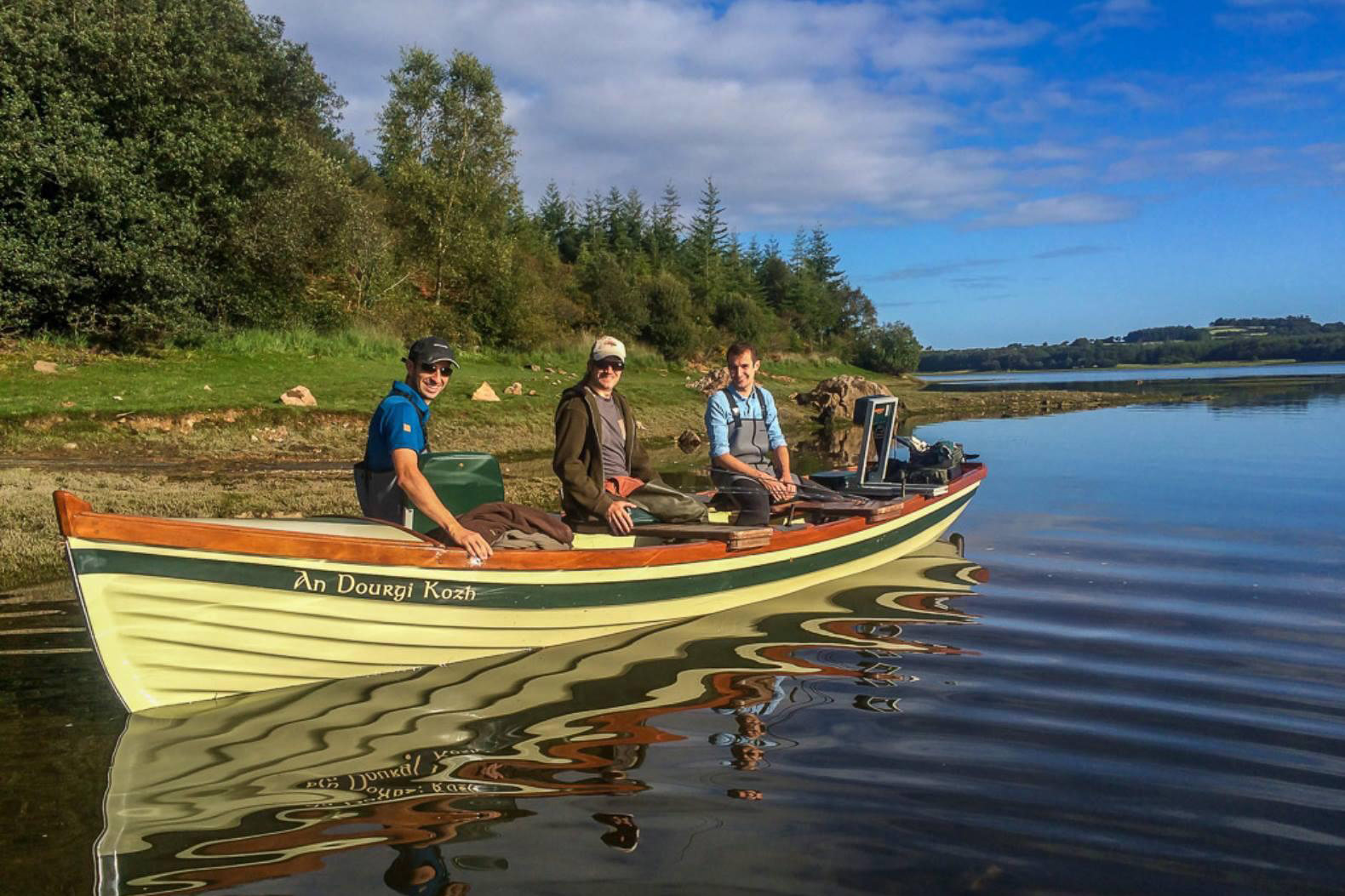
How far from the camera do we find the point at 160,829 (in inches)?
172

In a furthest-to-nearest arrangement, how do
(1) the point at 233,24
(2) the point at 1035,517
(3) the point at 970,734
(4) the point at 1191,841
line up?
1. (1) the point at 233,24
2. (2) the point at 1035,517
3. (3) the point at 970,734
4. (4) the point at 1191,841

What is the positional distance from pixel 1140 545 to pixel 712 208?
65788 millimetres

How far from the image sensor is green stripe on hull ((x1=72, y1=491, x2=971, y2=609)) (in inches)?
212

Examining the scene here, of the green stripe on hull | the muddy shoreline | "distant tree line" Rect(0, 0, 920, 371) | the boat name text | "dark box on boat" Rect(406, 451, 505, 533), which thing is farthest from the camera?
"distant tree line" Rect(0, 0, 920, 371)

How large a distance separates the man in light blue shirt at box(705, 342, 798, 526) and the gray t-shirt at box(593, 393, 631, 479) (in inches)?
55.8

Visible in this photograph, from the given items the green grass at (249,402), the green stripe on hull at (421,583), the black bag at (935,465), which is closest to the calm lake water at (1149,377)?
the green grass at (249,402)

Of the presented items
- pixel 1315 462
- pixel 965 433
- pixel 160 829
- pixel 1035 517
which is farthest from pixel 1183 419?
pixel 160 829

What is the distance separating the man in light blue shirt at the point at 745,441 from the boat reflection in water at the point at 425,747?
4.69ft

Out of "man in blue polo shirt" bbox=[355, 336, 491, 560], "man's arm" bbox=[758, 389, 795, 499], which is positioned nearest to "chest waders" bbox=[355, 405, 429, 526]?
"man in blue polo shirt" bbox=[355, 336, 491, 560]

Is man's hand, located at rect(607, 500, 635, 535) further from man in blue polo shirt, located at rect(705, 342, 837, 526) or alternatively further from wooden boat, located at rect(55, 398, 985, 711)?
man in blue polo shirt, located at rect(705, 342, 837, 526)

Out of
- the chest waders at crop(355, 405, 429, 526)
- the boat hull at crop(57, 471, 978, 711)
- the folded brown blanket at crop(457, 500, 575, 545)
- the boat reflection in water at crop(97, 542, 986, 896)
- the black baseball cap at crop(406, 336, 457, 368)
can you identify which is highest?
the black baseball cap at crop(406, 336, 457, 368)

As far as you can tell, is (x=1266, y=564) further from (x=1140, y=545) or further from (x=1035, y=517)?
(x=1035, y=517)

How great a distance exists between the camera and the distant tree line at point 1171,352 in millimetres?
134125

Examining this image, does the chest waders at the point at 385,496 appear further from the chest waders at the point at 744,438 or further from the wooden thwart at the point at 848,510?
the wooden thwart at the point at 848,510
